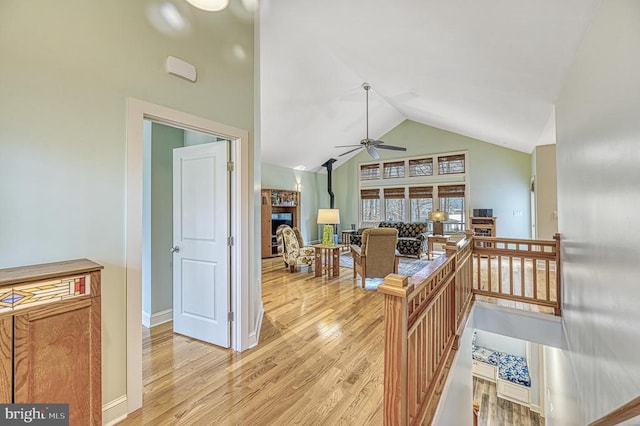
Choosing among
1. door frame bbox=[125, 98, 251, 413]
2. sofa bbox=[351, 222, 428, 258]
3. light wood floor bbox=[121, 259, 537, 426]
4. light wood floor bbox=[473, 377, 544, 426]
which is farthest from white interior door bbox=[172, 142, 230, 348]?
light wood floor bbox=[473, 377, 544, 426]

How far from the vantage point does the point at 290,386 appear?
2092 millimetres

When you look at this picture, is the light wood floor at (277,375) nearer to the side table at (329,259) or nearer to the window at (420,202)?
the side table at (329,259)

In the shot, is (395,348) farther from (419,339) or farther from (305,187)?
(305,187)

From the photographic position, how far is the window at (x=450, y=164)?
26.5 feet

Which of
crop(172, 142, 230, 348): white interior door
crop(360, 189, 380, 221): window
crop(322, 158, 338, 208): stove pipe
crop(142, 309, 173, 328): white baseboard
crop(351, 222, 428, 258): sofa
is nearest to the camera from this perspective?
crop(172, 142, 230, 348): white interior door

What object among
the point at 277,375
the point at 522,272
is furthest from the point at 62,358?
the point at 522,272

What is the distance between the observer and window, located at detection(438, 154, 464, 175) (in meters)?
8.08

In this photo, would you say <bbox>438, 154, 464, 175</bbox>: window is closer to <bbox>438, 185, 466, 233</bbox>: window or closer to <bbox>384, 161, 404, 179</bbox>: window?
<bbox>438, 185, 466, 233</bbox>: window

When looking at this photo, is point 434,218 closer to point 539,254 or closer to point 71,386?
point 539,254

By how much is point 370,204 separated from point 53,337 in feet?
29.6

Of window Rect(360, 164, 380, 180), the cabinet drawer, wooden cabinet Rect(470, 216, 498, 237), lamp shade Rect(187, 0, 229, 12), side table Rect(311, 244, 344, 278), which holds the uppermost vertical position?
window Rect(360, 164, 380, 180)

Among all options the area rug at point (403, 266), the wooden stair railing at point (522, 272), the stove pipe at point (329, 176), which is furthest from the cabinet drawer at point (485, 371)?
the stove pipe at point (329, 176)

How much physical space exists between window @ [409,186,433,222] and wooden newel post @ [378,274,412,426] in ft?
25.6

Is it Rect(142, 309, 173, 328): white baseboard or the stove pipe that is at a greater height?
the stove pipe
